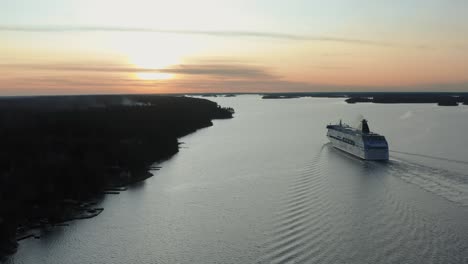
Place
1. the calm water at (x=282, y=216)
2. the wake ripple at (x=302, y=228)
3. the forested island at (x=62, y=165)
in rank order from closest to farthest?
the wake ripple at (x=302, y=228) < the calm water at (x=282, y=216) < the forested island at (x=62, y=165)

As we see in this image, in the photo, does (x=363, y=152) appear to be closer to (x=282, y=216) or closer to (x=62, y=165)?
(x=282, y=216)

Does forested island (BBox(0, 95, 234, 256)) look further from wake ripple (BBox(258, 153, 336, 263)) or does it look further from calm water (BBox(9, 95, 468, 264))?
wake ripple (BBox(258, 153, 336, 263))

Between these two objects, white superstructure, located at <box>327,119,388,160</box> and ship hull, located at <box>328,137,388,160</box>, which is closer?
ship hull, located at <box>328,137,388,160</box>

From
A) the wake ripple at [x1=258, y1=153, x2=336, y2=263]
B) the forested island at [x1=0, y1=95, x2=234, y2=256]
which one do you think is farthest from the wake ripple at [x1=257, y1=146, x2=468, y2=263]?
the forested island at [x1=0, y1=95, x2=234, y2=256]

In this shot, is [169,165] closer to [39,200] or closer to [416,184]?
[39,200]

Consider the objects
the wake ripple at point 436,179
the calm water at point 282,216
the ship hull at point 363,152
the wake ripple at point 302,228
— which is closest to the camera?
the wake ripple at point 302,228

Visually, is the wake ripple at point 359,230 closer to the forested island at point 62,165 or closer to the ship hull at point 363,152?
the ship hull at point 363,152

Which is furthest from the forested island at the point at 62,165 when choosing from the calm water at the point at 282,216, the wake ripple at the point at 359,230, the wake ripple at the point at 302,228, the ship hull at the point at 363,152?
the ship hull at the point at 363,152
